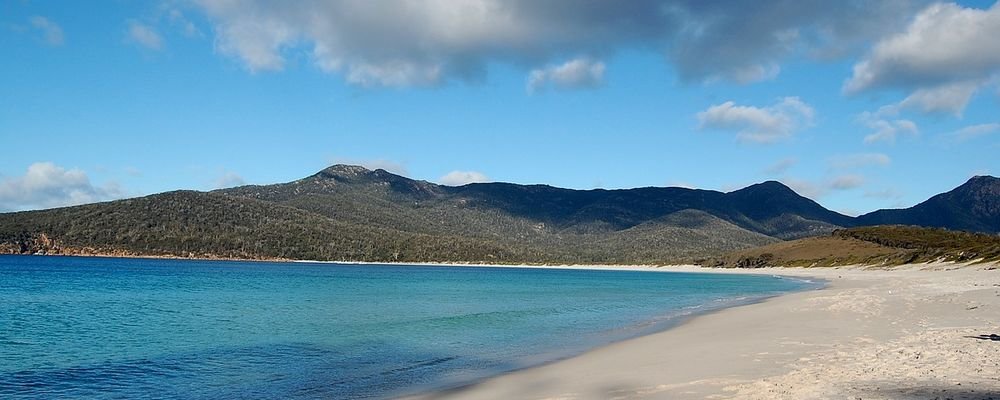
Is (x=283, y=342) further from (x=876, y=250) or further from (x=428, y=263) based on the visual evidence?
(x=428, y=263)

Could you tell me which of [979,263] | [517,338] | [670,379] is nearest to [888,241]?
[979,263]

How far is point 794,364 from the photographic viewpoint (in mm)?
15250

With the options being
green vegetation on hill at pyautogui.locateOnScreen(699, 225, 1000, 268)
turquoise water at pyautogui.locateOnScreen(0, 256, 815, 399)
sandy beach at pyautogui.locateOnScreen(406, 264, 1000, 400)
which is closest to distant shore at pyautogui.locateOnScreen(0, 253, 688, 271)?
green vegetation on hill at pyautogui.locateOnScreen(699, 225, 1000, 268)

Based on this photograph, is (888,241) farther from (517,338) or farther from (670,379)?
(670,379)

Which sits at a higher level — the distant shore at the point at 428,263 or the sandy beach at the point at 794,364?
the distant shore at the point at 428,263

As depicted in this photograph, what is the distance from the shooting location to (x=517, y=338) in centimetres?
2569

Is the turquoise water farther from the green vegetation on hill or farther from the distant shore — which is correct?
the distant shore

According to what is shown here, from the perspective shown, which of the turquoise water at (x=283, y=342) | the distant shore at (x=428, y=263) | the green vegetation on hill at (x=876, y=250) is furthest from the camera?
the distant shore at (x=428, y=263)

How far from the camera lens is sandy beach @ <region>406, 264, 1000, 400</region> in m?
12.0

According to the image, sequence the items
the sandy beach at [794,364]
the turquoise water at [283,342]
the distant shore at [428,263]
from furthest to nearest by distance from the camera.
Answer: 1. the distant shore at [428,263]
2. the turquoise water at [283,342]
3. the sandy beach at [794,364]

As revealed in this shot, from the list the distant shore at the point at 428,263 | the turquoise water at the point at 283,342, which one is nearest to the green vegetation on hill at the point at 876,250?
the distant shore at the point at 428,263

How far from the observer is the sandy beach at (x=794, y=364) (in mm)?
11953

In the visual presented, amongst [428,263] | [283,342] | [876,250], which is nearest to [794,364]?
[283,342]

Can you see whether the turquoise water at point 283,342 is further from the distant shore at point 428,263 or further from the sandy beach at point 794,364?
the distant shore at point 428,263
